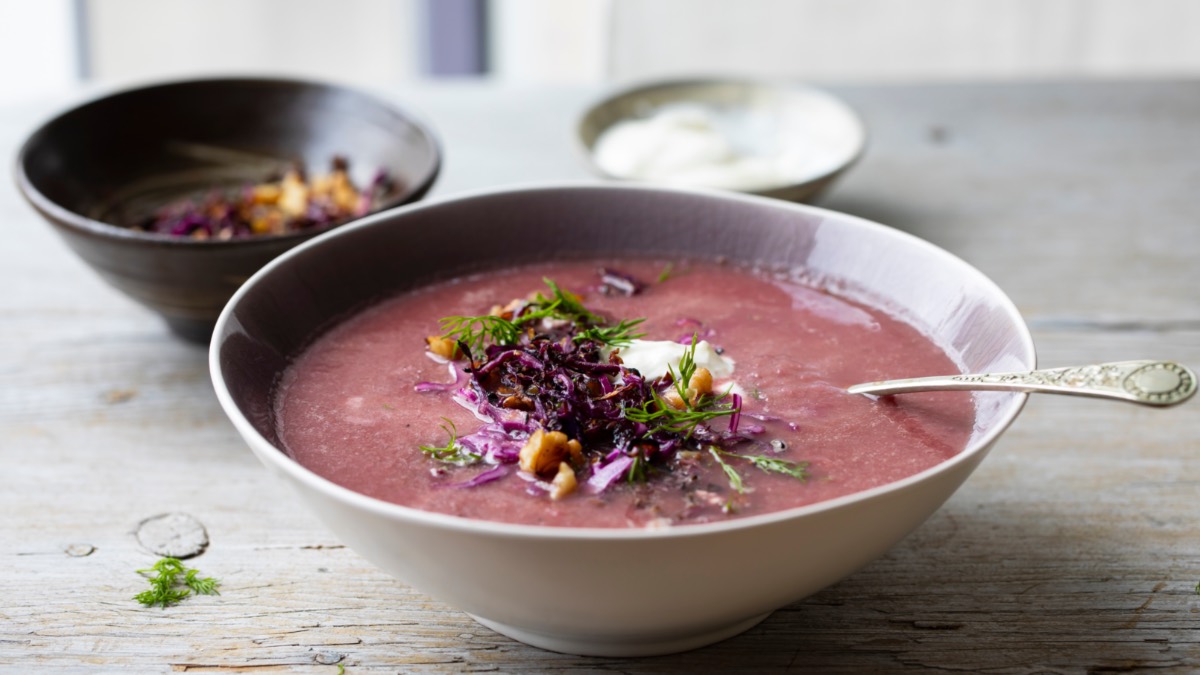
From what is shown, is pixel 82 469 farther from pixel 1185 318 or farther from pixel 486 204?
pixel 1185 318

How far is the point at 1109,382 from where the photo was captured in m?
1.30

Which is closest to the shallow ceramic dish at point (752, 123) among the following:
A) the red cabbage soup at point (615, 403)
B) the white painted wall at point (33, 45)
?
the red cabbage soup at point (615, 403)

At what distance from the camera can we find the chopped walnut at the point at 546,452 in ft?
4.68

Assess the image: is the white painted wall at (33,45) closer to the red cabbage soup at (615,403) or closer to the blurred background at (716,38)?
the blurred background at (716,38)

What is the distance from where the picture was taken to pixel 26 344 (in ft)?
7.48

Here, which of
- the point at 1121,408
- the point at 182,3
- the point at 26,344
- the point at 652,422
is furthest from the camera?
the point at 182,3

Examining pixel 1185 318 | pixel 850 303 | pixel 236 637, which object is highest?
pixel 850 303

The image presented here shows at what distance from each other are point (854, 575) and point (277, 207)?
150cm

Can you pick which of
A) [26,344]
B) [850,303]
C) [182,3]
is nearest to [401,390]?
[850,303]

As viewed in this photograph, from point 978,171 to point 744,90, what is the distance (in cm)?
65

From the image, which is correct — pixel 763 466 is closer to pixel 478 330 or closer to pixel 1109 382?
pixel 1109 382

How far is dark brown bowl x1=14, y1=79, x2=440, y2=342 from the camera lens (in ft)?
7.63

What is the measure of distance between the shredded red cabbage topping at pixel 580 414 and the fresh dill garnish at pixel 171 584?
1.30 feet

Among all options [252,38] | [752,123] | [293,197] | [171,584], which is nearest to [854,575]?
[171,584]
